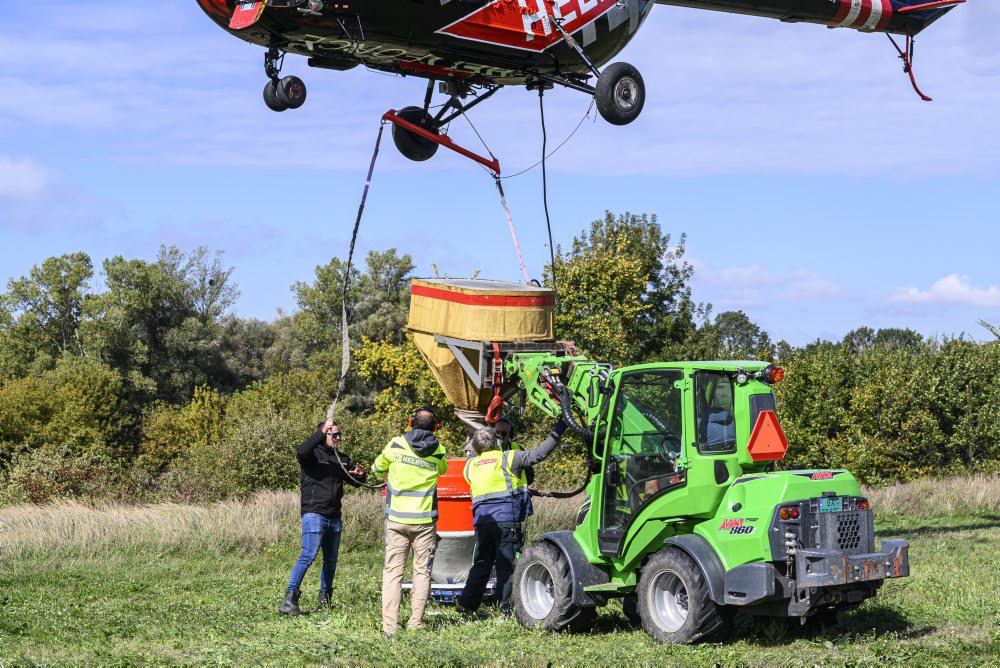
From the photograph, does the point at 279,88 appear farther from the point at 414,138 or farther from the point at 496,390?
the point at 496,390

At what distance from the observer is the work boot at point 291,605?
1078 cm

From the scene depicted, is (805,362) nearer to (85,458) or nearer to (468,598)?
(85,458)

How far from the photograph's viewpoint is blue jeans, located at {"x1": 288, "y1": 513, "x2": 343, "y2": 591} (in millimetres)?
10789

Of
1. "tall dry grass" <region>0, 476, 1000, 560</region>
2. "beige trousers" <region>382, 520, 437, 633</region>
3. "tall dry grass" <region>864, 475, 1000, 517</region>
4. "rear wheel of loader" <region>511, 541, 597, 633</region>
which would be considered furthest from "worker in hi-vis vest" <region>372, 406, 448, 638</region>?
"tall dry grass" <region>864, 475, 1000, 517</region>

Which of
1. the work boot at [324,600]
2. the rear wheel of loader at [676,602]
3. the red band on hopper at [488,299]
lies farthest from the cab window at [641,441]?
the work boot at [324,600]

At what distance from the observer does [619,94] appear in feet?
40.7

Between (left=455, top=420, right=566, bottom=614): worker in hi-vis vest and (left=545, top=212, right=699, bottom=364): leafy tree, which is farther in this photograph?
A: (left=545, top=212, right=699, bottom=364): leafy tree

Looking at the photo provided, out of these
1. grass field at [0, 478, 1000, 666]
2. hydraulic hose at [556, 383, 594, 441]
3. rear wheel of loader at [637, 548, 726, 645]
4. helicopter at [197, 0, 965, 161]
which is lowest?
grass field at [0, 478, 1000, 666]

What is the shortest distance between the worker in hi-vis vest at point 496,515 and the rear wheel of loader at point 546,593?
1.16 ft

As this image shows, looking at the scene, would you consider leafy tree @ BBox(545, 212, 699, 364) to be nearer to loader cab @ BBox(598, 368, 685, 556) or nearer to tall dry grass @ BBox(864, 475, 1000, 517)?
tall dry grass @ BBox(864, 475, 1000, 517)

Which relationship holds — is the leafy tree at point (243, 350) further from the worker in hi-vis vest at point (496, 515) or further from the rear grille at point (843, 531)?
the rear grille at point (843, 531)

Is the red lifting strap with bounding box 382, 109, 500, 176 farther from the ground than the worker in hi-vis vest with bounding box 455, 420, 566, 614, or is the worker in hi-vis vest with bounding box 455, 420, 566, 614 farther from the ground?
the red lifting strap with bounding box 382, 109, 500, 176

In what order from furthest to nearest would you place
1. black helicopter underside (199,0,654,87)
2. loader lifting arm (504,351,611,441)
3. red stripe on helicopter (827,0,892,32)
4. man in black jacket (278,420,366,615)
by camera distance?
red stripe on helicopter (827,0,892,32)
black helicopter underside (199,0,654,87)
man in black jacket (278,420,366,615)
loader lifting arm (504,351,611,441)

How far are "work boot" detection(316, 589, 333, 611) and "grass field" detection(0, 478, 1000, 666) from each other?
15 centimetres
